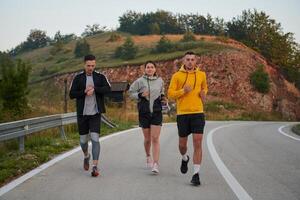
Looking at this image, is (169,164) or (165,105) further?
(169,164)

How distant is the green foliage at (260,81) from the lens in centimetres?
6147

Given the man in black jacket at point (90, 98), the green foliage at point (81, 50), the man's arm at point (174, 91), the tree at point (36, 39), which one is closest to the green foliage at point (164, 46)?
the green foliage at point (81, 50)

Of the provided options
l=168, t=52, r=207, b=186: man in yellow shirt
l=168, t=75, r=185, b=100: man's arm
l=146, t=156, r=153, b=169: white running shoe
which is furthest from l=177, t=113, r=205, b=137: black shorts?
l=146, t=156, r=153, b=169: white running shoe

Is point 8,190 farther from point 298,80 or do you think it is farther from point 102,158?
point 298,80

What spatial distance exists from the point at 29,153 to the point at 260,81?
179 ft

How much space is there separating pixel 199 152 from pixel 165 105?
159 cm

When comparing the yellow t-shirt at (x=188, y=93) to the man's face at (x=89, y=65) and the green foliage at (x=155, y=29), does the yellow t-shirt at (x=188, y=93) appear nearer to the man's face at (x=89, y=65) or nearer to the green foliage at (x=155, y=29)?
the man's face at (x=89, y=65)

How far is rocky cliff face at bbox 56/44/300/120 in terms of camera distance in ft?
200

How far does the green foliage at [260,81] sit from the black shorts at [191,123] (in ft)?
184

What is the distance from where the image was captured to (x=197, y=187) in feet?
22.1

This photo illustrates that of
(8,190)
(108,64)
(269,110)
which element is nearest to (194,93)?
(8,190)

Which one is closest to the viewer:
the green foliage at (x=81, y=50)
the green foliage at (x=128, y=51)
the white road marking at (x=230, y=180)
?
the white road marking at (x=230, y=180)

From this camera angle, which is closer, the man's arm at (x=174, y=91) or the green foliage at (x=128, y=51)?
the man's arm at (x=174, y=91)

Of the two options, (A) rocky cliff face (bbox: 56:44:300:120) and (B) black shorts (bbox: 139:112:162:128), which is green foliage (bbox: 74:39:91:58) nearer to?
(A) rocky cliff face (bbox: 56:44:300:120)
